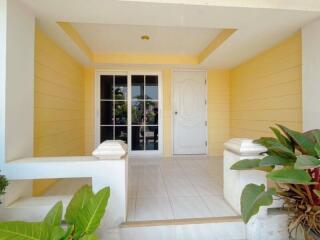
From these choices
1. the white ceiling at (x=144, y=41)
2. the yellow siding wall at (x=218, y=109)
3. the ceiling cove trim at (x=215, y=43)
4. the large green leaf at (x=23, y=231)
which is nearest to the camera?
the large green leaf at (x=23, y=231)

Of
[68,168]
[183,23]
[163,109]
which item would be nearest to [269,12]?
[183,23]

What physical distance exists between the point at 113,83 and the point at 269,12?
3257mm

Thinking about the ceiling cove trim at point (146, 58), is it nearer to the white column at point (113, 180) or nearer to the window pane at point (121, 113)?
the window pane at point (121, 113)

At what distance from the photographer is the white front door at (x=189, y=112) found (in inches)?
176

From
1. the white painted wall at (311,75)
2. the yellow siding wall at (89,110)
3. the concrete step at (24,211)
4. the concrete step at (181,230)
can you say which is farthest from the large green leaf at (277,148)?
the yellow siding wall at (89,110)

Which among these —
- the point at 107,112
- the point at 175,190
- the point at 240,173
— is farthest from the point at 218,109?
the point at 240,173

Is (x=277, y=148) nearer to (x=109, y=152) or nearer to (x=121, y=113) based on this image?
(x=109, y=152)

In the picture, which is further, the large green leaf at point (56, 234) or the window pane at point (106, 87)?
the window pane at point (106, 87)

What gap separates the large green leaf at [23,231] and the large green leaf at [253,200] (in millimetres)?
1123

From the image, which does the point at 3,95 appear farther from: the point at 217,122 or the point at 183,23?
the point at 217,122

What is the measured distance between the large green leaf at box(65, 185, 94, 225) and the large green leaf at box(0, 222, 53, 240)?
195 millimetres

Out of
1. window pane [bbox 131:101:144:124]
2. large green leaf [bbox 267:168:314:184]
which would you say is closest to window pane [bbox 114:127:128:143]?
window pane [bbox 131:101:144:124]

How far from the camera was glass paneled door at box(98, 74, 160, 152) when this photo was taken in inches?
174

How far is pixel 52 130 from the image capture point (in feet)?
8.80
